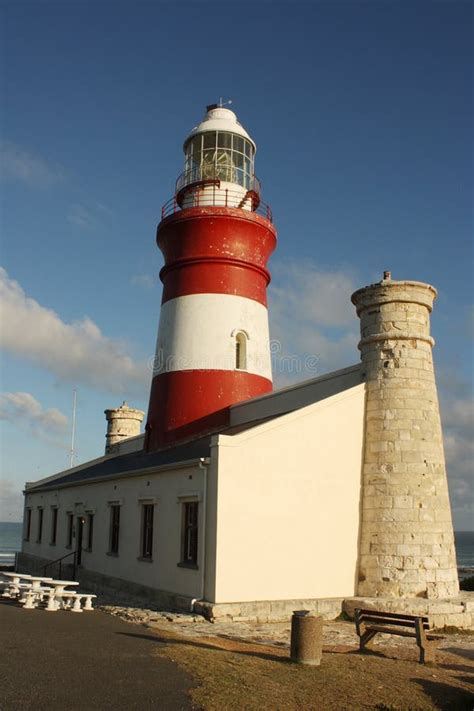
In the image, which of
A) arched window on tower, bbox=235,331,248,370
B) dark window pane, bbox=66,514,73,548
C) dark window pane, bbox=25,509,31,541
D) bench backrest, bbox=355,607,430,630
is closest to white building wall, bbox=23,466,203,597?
dark window pane, bbox=66,514,73,548

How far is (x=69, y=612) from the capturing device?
46.9 ft

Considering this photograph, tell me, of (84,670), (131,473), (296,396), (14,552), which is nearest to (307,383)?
(296,396)

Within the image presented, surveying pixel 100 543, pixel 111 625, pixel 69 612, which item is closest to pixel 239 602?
pixel 111 625

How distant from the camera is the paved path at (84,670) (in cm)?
749

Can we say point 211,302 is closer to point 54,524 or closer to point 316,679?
point 54,524

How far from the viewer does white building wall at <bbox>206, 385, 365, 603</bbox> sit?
1379cm

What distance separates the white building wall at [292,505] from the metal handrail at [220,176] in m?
9.70

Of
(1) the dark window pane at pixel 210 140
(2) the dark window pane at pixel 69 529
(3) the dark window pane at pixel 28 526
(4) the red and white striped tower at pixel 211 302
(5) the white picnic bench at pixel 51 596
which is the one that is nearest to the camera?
(5) the white picnic bench at pixel 51 596

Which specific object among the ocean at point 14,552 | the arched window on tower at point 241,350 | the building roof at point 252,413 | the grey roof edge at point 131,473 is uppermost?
the arched window on tower at point 241,350

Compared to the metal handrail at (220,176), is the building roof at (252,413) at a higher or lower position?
lower

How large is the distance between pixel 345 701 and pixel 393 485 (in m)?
7.41

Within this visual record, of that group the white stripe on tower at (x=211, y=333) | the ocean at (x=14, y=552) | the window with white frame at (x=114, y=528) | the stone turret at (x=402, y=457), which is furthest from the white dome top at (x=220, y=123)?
the ocean at (x=14, y=552)

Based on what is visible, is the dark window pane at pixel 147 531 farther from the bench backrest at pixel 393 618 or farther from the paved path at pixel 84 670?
the bench backrest at pixel 393 618

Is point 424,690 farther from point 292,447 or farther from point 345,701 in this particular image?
point 292,447
